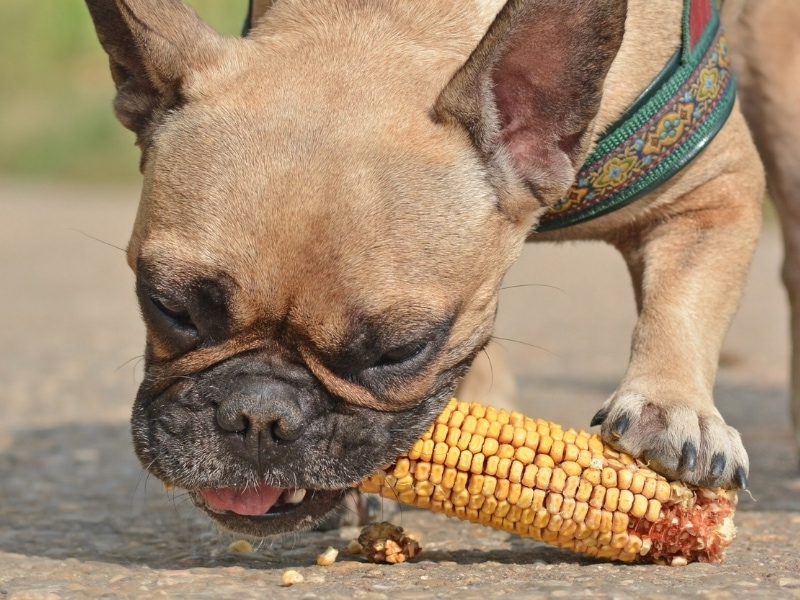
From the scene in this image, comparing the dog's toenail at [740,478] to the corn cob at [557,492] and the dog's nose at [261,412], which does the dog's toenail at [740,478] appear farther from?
Answer: the dog's nose at [261,412]

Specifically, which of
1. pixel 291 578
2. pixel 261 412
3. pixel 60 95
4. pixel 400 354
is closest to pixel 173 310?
pixel 261 412

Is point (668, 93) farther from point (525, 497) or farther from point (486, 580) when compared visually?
point (486, 580)

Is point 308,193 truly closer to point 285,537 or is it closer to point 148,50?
point 148,50

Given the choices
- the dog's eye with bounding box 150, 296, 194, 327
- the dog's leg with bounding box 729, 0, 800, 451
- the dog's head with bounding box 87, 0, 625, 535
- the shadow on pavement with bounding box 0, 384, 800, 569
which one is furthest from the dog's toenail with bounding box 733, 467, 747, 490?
the dog's leg with bounding box 729, 0, 800, 451

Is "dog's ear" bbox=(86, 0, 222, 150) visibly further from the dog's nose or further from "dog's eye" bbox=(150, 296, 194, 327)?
the dog's nose

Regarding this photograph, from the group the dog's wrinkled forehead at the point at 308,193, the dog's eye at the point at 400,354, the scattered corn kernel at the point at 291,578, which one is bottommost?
the scattered corn kernel at the point at 291,578

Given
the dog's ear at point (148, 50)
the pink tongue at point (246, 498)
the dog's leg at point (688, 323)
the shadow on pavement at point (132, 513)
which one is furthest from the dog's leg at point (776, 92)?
the pink tongue at point (246, 498)

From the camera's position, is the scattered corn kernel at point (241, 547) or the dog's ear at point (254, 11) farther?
the dog's ear at point (254, 11)
